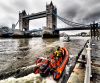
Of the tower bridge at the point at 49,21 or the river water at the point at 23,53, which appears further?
the tower bridge at the point at 49,21

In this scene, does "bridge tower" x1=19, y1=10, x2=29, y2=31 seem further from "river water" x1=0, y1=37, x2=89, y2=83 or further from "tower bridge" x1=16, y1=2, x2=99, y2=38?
"river water" x1=0, y1=37, x2=89, y2=83

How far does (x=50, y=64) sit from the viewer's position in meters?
7.71

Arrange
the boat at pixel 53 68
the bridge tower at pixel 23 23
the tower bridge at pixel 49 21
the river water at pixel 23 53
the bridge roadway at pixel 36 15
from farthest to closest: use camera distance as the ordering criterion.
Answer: the bridge tower at pixel 23 23, the bridge roadway at pixel 36 15, the tower bridge at pixel 49 21, the river water at pixel 23 53, the boat at pixel 53 68

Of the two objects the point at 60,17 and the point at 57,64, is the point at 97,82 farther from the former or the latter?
the point at 60,17

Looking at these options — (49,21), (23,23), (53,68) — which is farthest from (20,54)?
(23,23)

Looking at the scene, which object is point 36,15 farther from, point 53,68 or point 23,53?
point 53,68

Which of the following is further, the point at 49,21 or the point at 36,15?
the point at 36,15

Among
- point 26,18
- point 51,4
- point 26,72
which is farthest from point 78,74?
point 26,18

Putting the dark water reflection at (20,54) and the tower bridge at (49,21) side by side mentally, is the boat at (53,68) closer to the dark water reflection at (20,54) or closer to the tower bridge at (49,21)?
the dark water reflection at (20,54)

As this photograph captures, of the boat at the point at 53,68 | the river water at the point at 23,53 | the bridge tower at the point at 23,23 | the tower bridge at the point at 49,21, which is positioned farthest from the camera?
the bridge tower at the point at 23,23

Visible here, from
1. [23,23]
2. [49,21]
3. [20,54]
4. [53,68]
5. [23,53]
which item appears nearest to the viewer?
[53,68]

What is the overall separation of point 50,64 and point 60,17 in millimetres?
102728

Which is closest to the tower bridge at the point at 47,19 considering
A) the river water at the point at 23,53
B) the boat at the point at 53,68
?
the river water at the point at 23,53

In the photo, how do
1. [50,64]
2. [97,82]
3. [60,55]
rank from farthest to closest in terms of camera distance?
[60,55]
[50,64]
[97,82]
